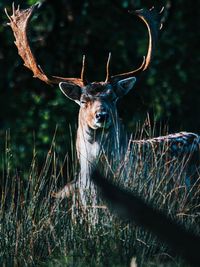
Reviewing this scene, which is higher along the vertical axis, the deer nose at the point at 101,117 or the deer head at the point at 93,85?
the deer head at the point at 93,85

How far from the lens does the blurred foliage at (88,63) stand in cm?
1199

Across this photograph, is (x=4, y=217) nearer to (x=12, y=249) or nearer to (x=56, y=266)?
(x=12, y=249)

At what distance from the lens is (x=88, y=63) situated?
1245 centimetres

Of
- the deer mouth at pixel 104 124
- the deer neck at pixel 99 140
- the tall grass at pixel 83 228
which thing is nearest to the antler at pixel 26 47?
the deer neck at pixel 99 140

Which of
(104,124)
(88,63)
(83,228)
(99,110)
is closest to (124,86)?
(99,110)

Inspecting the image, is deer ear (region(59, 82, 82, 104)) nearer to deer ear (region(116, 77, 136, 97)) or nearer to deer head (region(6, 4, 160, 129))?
deer head (region(6, 4, 160, 129))

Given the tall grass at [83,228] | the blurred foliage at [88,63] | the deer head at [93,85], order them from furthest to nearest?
the blurred foliage at [88,63], the deer head at [93,85], the tall grass at [83,228]

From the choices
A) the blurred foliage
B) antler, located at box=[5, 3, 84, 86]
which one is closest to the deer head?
antler, located at box=[5, 3, 84, 86]

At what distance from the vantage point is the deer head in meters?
6.32

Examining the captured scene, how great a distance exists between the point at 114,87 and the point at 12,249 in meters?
2.57

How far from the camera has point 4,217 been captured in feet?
15.5

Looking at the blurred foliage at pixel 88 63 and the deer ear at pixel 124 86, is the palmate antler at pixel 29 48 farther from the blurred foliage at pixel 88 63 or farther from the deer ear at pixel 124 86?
the blurred foliage at pixel 88 63

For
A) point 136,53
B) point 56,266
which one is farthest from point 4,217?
point 136,53

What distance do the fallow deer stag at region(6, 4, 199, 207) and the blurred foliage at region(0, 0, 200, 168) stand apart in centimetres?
442
